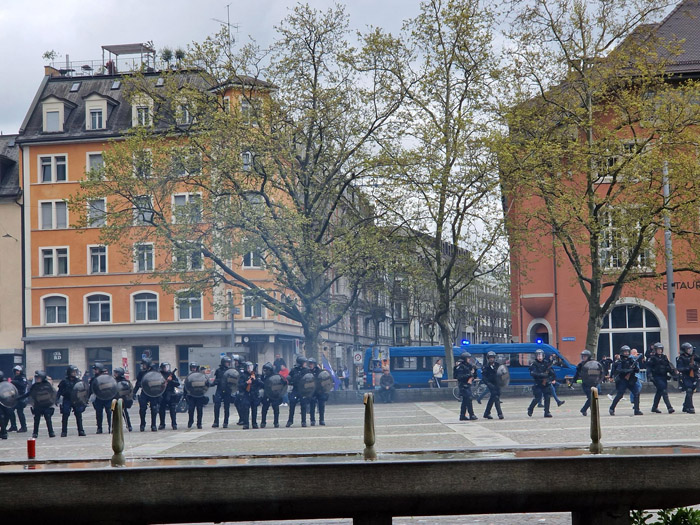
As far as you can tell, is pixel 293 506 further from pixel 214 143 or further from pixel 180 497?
pixel 214 143

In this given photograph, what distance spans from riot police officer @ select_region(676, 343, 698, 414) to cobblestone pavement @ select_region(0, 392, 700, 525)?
50 centimetres

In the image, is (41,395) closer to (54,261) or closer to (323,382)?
(323,382)

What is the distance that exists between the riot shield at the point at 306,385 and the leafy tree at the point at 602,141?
479 inches

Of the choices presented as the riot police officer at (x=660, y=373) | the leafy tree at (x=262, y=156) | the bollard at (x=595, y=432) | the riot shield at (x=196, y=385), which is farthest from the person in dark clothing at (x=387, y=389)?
the bollard at (x=595, y=432)

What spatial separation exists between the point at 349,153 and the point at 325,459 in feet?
99.1

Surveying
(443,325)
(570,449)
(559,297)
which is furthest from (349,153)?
(570,449)

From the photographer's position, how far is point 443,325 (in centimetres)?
3675

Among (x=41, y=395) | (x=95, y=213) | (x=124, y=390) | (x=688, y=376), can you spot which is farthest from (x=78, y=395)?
(x=95, y=213)

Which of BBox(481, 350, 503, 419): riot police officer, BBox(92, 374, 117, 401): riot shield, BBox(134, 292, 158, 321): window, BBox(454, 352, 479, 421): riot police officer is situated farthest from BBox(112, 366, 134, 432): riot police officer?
BBox(134, 292, 158, 321): window

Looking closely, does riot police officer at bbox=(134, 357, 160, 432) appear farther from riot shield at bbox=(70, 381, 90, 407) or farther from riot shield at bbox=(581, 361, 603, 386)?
riot shield at bbox=(581, 361, 603, 386)

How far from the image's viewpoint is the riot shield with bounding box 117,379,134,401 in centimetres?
2469

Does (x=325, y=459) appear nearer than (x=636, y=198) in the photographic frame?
Yes

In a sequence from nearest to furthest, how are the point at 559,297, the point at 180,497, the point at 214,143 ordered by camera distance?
the point at 180,497, the point at 214,143, the point at 559,297

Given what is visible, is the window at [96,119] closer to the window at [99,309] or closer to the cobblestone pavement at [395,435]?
the window at [99,309]
